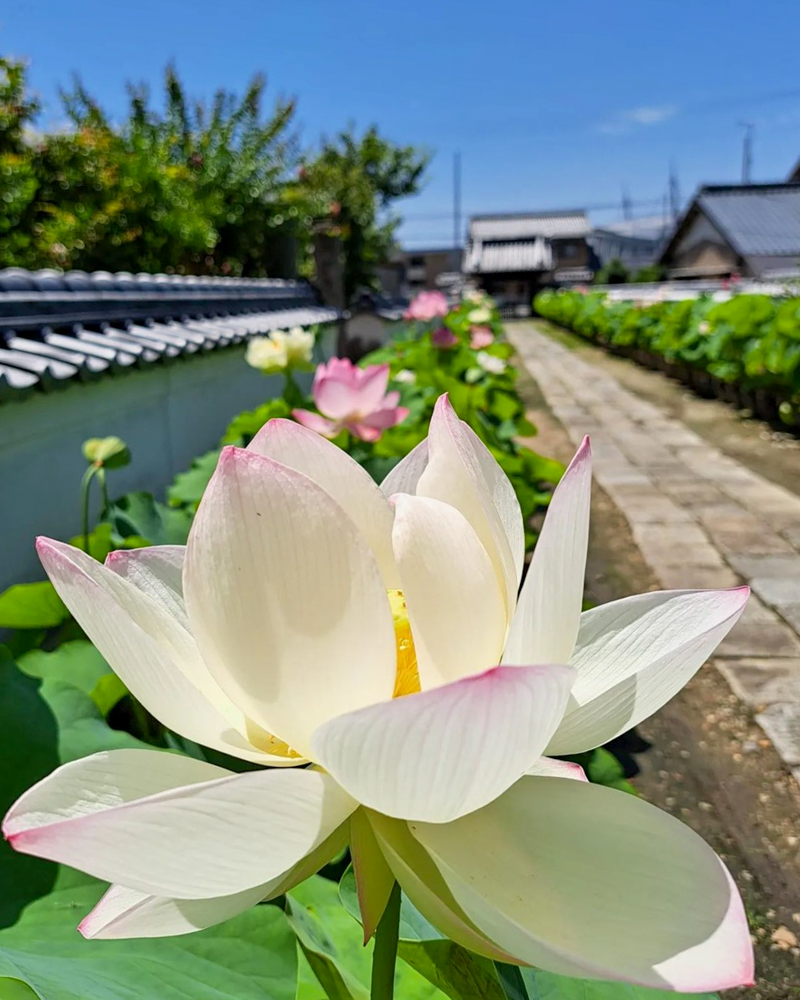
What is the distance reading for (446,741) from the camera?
311mm

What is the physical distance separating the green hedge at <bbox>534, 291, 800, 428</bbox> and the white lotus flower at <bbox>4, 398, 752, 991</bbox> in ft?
18.7

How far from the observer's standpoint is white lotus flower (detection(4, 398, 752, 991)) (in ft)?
1.03

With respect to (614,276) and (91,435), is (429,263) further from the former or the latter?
(91,435)

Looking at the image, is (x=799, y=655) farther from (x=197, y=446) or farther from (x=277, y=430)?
(x=277, y=430)

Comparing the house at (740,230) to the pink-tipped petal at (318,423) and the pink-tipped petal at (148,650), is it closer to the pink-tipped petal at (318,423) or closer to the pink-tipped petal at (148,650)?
the pink-tipped petal at (318,423)

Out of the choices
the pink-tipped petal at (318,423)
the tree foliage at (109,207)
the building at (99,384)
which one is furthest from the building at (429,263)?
the pink-tipped petal at (318,423)

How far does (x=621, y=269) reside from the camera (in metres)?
31.9

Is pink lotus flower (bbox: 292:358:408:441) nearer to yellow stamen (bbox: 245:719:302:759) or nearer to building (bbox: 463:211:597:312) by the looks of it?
yellow stamen (bbox: 245:719:302:759)

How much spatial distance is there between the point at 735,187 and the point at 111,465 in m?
25.9

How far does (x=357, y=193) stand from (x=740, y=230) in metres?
12.5

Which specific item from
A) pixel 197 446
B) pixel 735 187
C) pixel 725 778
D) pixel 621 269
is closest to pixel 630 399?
pixel 197 446

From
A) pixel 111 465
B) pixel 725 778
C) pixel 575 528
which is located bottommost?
pixel 725 778

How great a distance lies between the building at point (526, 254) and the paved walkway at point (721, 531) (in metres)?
23.6

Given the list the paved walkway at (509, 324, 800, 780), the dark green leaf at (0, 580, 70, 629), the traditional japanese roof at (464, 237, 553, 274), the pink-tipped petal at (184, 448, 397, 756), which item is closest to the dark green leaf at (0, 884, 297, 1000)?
the pink-tipped petal at (184, 448, 397, 756)
